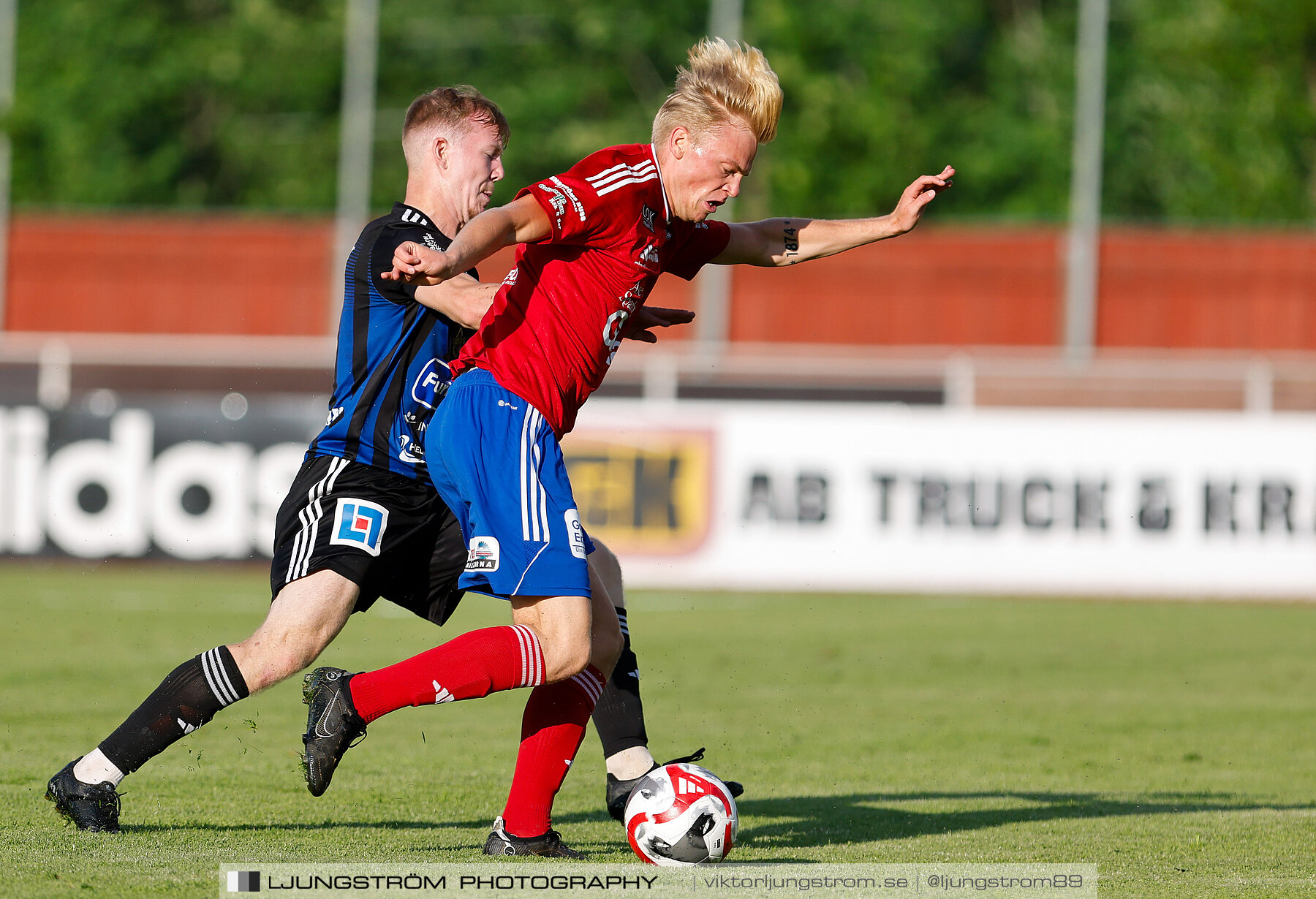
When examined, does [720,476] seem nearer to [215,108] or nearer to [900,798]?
[900,798]

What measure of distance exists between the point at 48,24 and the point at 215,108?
3.86 metres

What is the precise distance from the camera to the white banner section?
14.8 m

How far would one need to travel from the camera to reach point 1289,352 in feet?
89.4

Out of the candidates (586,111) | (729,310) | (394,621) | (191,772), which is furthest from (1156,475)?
(586,111)

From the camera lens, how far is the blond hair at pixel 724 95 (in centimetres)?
479

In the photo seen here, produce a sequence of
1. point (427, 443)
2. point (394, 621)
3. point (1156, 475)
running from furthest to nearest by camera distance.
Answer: point (1156, 475) → point (394, 621) → point (427, 443)

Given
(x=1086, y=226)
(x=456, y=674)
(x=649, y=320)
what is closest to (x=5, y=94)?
(x=1086, y=226)

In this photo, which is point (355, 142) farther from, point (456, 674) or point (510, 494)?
point (456, 674)

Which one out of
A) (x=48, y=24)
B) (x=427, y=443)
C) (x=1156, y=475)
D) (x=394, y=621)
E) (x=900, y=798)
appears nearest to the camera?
(x=427, y=443)

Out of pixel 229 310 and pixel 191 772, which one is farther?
pixel 229 310

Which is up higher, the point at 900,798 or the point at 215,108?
the point at 215,108

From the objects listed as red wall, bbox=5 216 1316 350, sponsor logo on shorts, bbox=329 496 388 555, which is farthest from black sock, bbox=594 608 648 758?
red wall, bbox=5 216 1316 350

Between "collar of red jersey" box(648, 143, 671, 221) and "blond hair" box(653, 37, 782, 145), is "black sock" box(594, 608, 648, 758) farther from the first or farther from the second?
"blond hair" box(653, 37, 782, 145)

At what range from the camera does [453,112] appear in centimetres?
530
